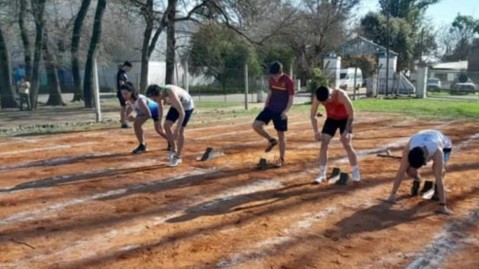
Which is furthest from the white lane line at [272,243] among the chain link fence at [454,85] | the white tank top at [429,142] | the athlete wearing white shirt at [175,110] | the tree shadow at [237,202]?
the chain link fence at [454,85]

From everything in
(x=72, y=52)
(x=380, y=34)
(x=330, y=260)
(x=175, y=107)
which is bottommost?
(x=330, y=260)

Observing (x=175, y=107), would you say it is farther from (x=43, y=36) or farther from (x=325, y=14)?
(x=325, y=14)

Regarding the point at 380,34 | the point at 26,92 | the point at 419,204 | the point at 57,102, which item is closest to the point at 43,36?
the point at 26,92

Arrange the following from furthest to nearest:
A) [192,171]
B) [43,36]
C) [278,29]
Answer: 1. [278,29]
2. [43,36]
3. [192,171]

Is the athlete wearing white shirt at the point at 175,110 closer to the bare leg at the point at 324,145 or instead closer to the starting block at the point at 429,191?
the bare leg at the point at 324,145

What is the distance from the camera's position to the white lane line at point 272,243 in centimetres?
484

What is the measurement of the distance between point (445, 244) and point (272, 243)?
1.75m

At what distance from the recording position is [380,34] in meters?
57.1

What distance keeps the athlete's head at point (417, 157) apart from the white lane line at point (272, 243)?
3.75 ft

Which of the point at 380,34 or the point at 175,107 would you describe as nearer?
the point at 175,107

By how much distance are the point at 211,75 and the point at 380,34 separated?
26937mm

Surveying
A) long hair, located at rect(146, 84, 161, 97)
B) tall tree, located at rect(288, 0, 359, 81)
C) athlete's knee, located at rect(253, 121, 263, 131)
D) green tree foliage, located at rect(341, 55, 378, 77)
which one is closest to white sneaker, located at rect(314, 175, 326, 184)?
athlete's knee, located at rect(253, 121, 263, 131)

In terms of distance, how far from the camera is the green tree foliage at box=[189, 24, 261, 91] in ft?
80.7

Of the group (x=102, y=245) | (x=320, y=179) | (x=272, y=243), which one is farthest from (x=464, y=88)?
(x=102, y=245)
